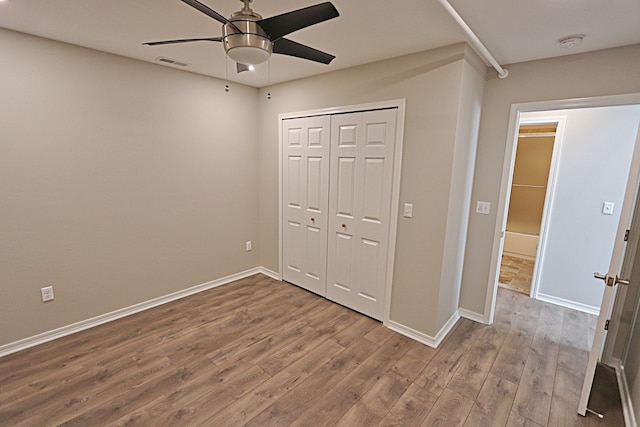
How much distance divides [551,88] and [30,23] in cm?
394

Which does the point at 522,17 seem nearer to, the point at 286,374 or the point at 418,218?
the point at 418,218

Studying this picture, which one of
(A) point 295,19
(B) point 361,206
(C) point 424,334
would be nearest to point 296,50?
(A) point 295,19

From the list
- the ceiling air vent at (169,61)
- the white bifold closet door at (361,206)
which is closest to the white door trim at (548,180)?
the white bifold closet door at (361,206)

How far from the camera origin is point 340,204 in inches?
125

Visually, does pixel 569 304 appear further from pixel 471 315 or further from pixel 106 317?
pixel 106 317

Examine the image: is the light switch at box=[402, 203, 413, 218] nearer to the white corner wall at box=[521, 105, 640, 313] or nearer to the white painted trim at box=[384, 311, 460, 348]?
the white painted trim at box=[384, 311, 460, 348]

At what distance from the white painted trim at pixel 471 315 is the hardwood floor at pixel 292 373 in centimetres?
11

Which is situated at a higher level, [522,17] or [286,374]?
[522,17]

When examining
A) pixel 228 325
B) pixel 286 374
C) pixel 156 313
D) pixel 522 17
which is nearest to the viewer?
pixel 522 17

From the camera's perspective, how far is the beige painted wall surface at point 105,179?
2324 millimetres

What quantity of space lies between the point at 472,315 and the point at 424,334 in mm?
777

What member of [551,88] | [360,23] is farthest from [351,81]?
[551,88]

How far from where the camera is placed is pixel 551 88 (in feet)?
8.13

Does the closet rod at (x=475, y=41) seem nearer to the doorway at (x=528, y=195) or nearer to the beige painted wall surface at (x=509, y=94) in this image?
the beige painted wall surface at (x=509, y=94)
